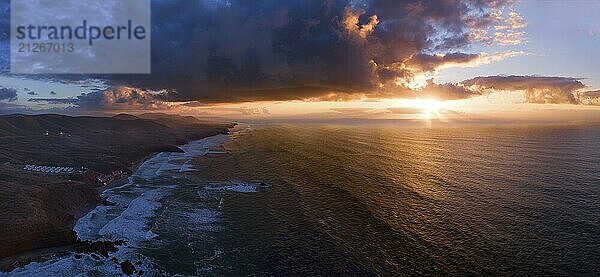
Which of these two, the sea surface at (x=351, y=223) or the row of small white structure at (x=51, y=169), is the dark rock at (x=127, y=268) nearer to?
the sea surface at (x=351, y=223)

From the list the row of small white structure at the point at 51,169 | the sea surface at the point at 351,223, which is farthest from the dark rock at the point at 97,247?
the row of small white structure at the point at 51,169

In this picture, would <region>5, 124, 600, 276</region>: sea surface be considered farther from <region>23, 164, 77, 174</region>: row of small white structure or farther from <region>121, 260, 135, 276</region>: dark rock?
<region>23, 164, 77, 174</region>: row of small white structure

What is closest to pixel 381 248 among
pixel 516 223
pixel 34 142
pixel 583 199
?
pixel 516 223

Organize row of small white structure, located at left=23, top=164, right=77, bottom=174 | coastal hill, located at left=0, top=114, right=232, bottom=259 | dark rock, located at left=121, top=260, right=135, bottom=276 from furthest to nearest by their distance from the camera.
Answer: row of small white structure, located at left=23, top=164, right=77, bottom=174, coastal hill, located at left=0, top=114, right=232, bottom=259, dark rock, located at left=121, top=260, right=135, bottom=276

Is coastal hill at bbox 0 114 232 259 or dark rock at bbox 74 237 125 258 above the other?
coastal hill at bbox 0 114 232 259

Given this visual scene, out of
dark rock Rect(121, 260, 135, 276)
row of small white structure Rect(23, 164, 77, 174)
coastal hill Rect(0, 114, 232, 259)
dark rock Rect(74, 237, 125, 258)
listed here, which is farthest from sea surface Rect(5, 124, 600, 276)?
row of small white structure Rect(23, 164, 77, 174)

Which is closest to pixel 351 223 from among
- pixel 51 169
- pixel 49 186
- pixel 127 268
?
pixel 127 268

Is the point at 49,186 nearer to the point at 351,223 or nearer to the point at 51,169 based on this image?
the point at 51,169
